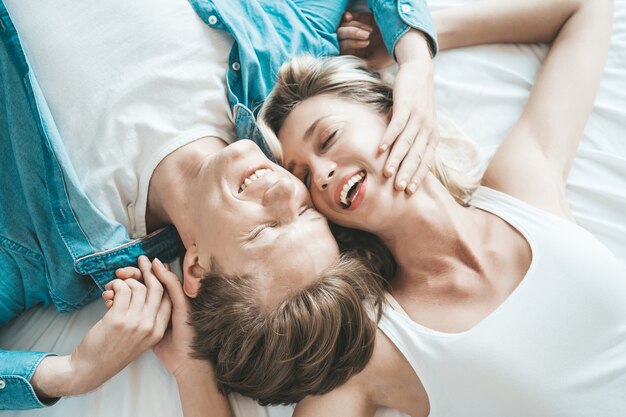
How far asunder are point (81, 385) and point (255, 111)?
857 mm

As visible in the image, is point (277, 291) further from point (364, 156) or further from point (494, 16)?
point (494, 16)

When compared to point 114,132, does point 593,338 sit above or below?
below

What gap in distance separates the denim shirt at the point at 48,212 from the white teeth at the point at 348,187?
276mm

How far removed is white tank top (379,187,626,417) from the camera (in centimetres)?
115

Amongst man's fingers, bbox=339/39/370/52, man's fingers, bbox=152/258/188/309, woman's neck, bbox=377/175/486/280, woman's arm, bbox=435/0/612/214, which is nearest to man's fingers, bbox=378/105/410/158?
woman's neck, bbox=377/175/486/280

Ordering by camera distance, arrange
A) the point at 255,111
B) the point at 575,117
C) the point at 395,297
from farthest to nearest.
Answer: the point at 255,111 < the point at 575,117 < the point at 395,297

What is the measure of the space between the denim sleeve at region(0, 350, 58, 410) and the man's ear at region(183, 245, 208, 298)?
38 cm

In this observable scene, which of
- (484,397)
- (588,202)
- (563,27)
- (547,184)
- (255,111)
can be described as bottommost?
(484,397)

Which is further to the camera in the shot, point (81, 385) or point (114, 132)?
point (114, 132)

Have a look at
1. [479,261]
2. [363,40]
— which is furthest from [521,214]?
[363,40]

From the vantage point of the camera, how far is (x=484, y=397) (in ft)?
3.86

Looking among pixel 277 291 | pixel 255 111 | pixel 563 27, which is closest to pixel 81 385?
pixel 277 291

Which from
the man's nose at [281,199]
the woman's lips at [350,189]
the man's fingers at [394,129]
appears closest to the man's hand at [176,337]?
the man's nose at [281,199]

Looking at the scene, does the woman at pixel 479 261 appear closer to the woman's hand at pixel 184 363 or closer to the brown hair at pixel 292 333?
the brown hair at pixel 292 333
